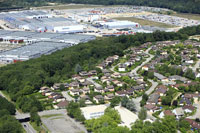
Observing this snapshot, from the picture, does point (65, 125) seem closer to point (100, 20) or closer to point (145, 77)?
point (145, 77)

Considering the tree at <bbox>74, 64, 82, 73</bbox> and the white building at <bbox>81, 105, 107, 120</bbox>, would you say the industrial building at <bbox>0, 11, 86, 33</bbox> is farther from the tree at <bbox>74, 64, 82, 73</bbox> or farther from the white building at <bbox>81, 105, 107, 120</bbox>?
the white building at <bbox>81, 105, 107, 120</bbox>

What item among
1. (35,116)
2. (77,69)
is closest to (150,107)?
(35,116)

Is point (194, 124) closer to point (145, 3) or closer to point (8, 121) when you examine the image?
point (8, 121)

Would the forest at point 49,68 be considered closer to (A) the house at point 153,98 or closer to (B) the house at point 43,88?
(B) the house at point 43,88

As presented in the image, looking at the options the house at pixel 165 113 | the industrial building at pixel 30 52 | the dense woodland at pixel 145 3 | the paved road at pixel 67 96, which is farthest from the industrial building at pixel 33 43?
the dense woodland at pixel 145 3

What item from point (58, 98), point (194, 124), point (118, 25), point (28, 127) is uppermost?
point (118, 25)

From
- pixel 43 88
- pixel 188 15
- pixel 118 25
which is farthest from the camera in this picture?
pixel 188 15

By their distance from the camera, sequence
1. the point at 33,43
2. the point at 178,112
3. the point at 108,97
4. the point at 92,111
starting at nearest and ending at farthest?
the point at 92,111, the point at 178,112, the point at 108,97, the point at 33,43
